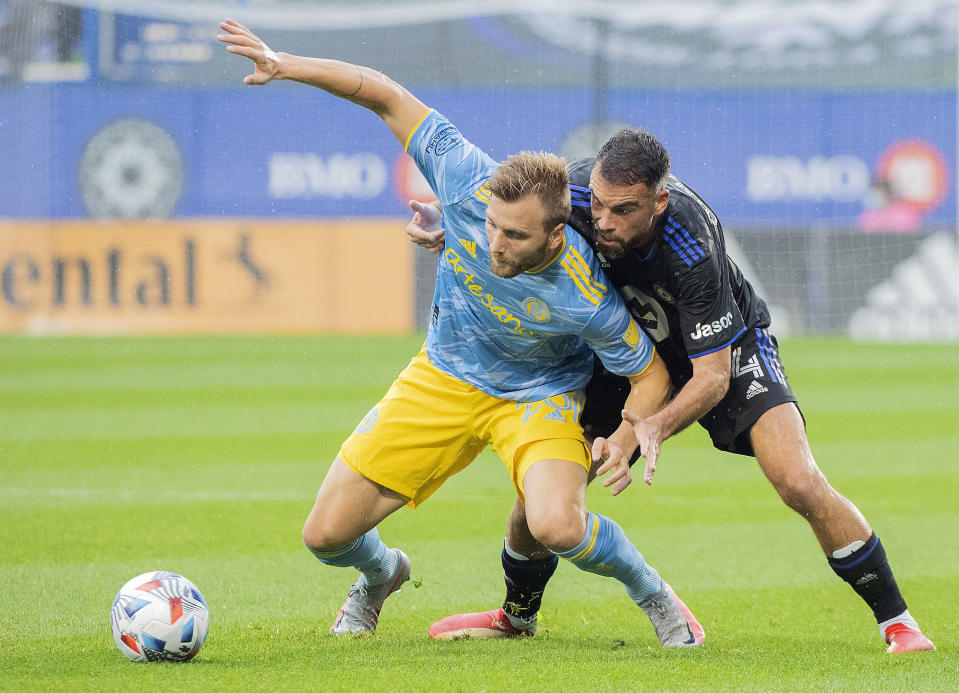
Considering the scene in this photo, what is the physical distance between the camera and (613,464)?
4098 mm

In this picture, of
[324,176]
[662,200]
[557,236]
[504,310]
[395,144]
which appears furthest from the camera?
[324,176]

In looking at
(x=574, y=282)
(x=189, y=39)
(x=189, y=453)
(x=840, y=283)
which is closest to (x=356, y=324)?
(x=189, y=39)

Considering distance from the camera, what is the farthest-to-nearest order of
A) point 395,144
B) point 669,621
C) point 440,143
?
point 395,144, point 669,621, point 440,143

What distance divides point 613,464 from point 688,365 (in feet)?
2.79

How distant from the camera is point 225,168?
19.5 m

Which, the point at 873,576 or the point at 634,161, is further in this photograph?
the point at 873,576

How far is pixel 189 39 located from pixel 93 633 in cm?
1168

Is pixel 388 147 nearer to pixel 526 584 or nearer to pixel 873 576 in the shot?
pixel 526 584

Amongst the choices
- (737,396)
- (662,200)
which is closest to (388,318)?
(737,396)

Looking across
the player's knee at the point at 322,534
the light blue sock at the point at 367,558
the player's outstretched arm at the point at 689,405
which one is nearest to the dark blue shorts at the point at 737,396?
the player's outstretched arm at the point at 689,405

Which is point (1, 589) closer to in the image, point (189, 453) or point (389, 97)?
point (389, 97)

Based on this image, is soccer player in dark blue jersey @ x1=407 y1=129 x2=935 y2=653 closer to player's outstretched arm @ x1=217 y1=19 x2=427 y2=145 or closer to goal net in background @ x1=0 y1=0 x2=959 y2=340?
player's outstretched arm @ x1=217 y1=19 x2=427 y2=145

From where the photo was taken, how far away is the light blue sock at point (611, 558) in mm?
4430

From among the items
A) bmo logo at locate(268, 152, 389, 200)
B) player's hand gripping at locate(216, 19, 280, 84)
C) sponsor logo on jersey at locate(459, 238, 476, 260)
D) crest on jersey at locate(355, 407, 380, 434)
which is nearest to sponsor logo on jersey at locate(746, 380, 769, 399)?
sponsor logo on jersey at locate(459, 238, 476, 260)
